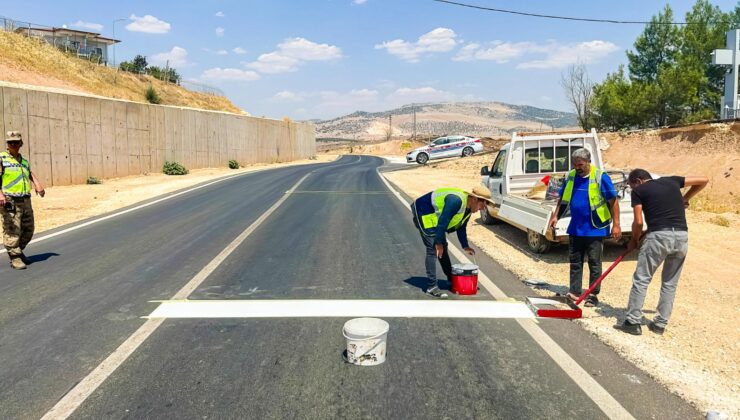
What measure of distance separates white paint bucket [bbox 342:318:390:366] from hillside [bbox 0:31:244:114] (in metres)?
38.6

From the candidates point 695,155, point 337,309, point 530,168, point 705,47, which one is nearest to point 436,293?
point 337,309

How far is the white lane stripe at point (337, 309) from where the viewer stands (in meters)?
5.40

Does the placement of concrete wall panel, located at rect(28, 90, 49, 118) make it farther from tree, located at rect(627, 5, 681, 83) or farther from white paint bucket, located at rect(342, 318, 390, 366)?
tree, located at rect(627, 5, 681, 83)

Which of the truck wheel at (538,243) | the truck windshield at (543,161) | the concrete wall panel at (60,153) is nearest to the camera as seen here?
the truck wheel at (538,243)

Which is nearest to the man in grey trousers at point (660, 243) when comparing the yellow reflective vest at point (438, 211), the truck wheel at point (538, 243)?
the yellow reflective vest at point (438, 211)

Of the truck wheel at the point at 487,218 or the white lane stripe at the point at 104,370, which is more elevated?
the truck wheel at the point at 487,218

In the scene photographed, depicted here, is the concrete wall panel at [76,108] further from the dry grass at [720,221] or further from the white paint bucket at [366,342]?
the dry grass at [720,221]

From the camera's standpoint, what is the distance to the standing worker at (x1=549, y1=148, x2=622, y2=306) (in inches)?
235

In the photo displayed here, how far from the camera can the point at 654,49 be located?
4066cm

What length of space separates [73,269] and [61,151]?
1595 centimetres

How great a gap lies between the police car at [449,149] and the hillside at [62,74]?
26446 millimetres

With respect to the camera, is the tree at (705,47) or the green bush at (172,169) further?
the tree at (705,47)

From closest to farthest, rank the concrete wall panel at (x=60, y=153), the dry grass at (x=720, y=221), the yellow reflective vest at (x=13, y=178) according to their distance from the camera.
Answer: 1. the yellow reflective vest at (x=13, y=178)
2. the dry grass at (x=720, y=221)
3. the concrete wall panel at (x=60, y=153)

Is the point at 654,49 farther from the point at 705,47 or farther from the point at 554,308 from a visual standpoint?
the point at 554,308
